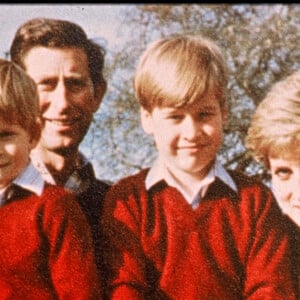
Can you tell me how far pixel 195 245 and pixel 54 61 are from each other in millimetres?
1147

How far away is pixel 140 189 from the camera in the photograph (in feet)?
11.7

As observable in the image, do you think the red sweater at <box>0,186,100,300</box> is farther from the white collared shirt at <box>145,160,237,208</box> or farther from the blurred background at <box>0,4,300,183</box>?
the white collared shirt at <box>145,160,237,208</box>

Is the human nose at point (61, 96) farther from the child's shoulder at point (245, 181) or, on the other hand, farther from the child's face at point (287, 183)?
the child's face at point (287, 183)

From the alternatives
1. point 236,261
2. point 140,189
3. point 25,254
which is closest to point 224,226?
point 236,261

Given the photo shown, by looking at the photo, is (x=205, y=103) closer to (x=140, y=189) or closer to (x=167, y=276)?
(x=140, y=189)

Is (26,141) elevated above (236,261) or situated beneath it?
elevated above

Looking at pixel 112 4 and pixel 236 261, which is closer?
pixel 236 261

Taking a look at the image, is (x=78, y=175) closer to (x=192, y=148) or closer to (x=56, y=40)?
(x=192, y=148)

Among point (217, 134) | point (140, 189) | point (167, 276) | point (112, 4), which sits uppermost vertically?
point (112, 4)

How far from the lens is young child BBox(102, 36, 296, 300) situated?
346 cm

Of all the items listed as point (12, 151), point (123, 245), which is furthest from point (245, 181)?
point (12, 151)

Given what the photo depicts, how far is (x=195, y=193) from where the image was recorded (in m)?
3.58

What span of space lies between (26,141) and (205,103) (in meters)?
0.90

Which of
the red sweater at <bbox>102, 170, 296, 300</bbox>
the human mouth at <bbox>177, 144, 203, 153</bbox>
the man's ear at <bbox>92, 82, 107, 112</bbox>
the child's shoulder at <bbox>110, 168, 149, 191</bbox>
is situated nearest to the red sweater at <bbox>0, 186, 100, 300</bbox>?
the red sweater at <bbox>102, 170, 296, 300</bbox>
